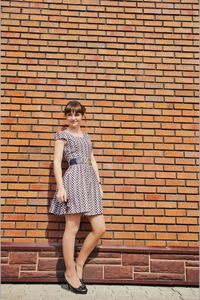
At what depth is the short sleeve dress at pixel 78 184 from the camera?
2982 millimetres

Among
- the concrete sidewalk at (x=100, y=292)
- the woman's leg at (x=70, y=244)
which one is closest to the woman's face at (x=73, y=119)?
the woman's leg at (x=70, y=244)

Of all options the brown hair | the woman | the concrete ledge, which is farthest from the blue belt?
the concrete ledge

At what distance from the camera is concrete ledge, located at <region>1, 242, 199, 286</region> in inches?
126

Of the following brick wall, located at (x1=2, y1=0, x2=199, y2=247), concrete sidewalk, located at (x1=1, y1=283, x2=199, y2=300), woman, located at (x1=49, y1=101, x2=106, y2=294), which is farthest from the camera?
brick wall, located at (x1=2, y1=0, x2=199, y2=247)

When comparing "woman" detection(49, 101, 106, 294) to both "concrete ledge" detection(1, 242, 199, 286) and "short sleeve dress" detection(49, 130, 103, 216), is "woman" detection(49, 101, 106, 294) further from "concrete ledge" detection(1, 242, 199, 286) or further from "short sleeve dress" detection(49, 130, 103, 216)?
"concrete ledge" detection(1, 242, 199, 286)

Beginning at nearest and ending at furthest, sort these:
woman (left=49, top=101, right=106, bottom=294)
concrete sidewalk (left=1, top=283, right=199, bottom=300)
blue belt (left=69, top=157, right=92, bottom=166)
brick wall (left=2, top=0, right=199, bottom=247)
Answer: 1. concrete sidewalk (left=1, top=283, right=199, bottom=300)
2. woman (left=49, top=101, right=106, bottom=294)
3. blue belt (left=69, top=157, right=92, bottom=166)
4. brick wall (left=2, top=0, right=199, bottom=247)

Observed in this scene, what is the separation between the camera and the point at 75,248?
323 centimetres

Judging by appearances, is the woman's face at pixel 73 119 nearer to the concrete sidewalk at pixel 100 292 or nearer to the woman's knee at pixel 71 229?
the woman's knee at pixel 71 229

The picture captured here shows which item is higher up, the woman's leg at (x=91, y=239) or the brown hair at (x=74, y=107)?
the brown hair at (x=74, y=107)

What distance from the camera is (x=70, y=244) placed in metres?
3.01

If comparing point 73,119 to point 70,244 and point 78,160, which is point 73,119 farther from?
point 70,244

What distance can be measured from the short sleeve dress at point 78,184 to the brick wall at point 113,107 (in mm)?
254

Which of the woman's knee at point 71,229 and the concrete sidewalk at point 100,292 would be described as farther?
the woman's knee at point 71,229

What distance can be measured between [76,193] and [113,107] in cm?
106
